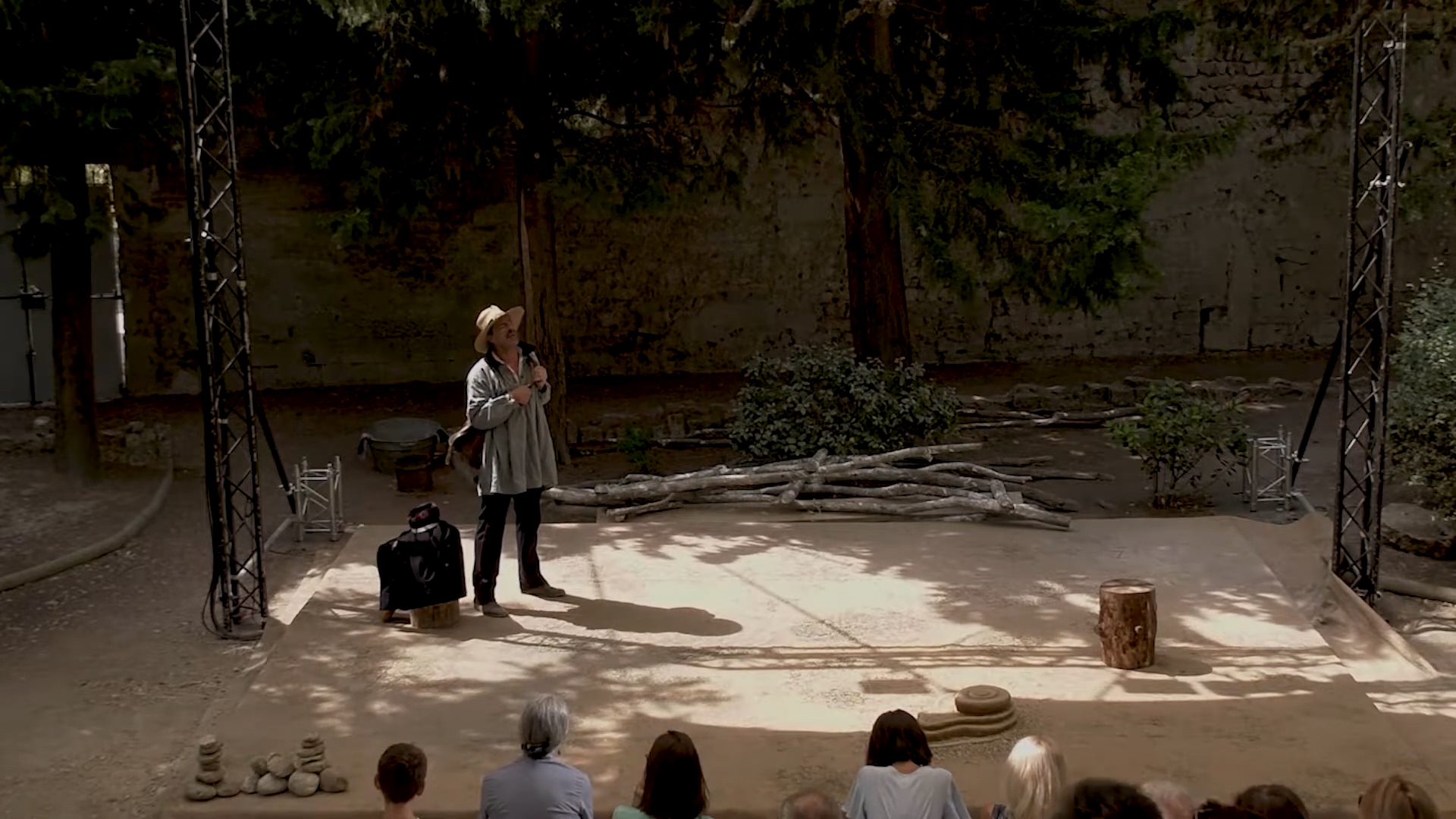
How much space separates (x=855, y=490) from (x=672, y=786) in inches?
246

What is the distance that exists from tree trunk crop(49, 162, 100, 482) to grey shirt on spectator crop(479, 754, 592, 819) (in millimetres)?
8790

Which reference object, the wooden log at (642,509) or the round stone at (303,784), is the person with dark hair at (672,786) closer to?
the round stone at (303,784)

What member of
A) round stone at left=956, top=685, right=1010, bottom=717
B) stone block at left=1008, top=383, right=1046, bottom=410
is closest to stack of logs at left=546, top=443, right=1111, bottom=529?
round stone at left=956, top=685, right=1010, bottom=717

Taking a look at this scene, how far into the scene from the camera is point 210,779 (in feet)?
20.6

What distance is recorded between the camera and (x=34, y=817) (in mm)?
6504

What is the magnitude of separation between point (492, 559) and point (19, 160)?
5.96 m

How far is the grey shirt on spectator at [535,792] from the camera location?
484 centimetres

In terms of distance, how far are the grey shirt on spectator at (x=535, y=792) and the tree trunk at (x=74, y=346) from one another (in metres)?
8.79

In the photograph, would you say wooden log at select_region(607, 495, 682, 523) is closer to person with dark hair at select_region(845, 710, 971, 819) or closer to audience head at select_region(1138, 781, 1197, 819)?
person with dark hair at select_region(845, 710, 971, 819)

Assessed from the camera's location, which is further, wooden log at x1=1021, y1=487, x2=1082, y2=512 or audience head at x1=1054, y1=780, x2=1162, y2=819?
wooden log at x1=1021, y1=487, x2=1082, y2=512

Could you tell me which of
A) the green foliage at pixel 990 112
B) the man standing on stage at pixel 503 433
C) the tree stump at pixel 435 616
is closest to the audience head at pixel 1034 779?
the man standing on stage at pixel 503 433

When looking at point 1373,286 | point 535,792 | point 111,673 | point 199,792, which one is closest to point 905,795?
point 535,792

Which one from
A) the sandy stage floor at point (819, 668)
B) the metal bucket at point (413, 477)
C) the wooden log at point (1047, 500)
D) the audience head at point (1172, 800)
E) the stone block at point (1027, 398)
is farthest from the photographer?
the stone block at point (1027, 398)

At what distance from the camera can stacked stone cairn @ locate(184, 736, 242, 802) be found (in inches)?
245
